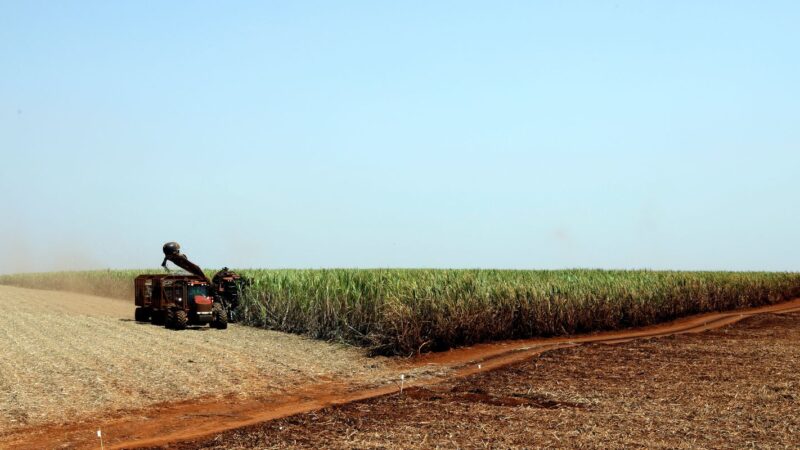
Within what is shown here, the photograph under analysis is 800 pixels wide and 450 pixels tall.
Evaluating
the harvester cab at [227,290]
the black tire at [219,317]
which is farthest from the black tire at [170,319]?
the harvester cab at [227,290]

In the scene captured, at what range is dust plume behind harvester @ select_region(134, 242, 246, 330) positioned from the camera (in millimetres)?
27812

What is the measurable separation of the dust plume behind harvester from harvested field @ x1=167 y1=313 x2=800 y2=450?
13.2 metres

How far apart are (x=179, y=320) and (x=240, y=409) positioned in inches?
552

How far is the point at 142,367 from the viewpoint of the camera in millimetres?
18281

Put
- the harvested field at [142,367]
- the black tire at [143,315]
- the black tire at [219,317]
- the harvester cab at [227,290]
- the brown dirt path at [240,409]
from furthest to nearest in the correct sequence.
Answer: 1. the harvester cab at [227,290]
2. the black tire at [143,315]
3. the black tire at [219,317]
4. the harvested field at [142,367]
5. the brown dirt path at [240,409]

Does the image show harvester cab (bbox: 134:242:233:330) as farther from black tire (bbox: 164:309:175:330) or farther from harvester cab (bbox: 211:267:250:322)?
harvester cab (bbox: 211:267:250:322)

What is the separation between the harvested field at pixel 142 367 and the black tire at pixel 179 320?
1.33ft

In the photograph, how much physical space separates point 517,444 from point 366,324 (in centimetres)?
1289

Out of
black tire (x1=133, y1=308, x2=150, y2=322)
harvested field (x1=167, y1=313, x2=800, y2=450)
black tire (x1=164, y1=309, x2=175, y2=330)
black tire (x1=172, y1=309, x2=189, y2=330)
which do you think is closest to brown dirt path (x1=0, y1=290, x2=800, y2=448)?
harvested field (x1=167, y1=313, x2=800, y2=450)

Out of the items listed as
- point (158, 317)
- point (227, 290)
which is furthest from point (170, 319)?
point (227, 290)

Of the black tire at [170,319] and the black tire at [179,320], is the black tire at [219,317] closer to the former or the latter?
the black tire at [179,320]

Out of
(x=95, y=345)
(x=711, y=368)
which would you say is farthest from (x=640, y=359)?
(x=95, y=345)

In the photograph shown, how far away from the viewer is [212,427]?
1255 cm

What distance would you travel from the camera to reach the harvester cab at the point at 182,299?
91.1 feet
